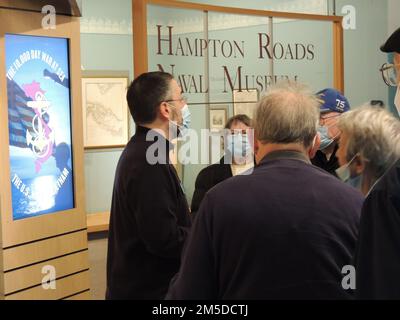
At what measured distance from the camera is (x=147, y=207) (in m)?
2.20

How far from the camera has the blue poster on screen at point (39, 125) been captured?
2.96m

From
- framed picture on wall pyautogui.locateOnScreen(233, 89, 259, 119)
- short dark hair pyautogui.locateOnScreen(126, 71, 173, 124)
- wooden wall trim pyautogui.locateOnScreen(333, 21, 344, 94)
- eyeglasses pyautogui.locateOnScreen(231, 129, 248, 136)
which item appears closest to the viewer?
short dark hair pyautogui.locateOnScreen(126, 71, 173, 124)

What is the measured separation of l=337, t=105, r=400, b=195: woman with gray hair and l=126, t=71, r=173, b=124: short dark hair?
0.75m

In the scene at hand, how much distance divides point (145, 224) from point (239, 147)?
61.4 inches

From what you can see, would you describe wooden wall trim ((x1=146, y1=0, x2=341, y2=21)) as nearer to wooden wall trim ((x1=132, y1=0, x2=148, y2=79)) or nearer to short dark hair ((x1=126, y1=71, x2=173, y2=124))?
wooden wall trim ((x1=132, y1=0, x2=148, y2=79))

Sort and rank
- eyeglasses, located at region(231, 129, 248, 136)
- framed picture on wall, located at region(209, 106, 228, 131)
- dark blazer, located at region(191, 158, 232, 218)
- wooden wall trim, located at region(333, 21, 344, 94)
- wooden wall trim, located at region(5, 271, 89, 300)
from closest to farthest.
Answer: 1. wooden wall trim, located at region(5, 271, 89, 300)
2. dark blazer, located at region(191, 158, 232, 218)
3. eyeglasses, located at region(231, 129, 248, 136)
4. framed picture on wall, located at region(209, 106, 228, 131)
5. wooden wall trim, located at region(333, 21, 344, 94)

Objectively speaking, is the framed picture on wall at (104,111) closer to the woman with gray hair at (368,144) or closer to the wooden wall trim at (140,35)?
the wooden wall trim at (140,35)

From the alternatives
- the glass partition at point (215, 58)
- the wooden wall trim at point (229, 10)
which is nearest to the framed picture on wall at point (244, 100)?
the glass partition at point (215, 58)

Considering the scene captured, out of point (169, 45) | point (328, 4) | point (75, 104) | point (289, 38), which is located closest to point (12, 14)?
point (75, 104)

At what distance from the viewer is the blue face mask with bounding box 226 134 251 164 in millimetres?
3627

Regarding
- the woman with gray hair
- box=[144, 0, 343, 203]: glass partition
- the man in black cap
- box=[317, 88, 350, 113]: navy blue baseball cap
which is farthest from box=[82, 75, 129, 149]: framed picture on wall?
the man in black cap

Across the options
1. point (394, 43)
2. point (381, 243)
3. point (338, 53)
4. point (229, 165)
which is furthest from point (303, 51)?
point (381, 243)

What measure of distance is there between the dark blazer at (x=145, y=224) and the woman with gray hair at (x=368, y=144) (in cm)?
65

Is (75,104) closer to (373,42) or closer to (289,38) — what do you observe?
(289,38)
